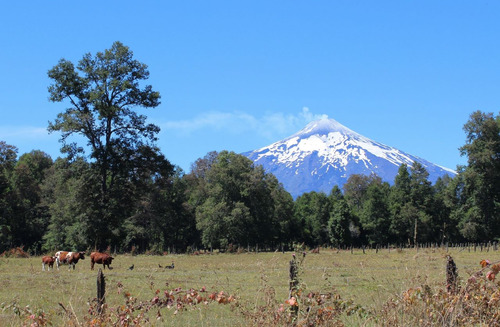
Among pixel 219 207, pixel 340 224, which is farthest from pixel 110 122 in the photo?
pixel 340 224

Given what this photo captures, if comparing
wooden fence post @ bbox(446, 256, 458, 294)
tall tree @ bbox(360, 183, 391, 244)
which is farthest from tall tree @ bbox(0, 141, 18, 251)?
tall tree @ bbox(360, 183, 391, 244)

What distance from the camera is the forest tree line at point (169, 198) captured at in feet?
114

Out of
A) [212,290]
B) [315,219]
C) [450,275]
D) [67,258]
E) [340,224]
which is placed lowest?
[67,258]

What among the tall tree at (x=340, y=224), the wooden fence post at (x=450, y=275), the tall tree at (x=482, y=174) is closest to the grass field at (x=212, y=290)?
the wooden fence post at (x=450, y=275)

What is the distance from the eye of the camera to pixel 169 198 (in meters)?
69.7

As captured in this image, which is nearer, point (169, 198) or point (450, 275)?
point (450, 275)

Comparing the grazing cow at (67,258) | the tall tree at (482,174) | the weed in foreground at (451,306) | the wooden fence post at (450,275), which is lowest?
the grazing cow at (67,258)

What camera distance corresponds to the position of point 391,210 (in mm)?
82250

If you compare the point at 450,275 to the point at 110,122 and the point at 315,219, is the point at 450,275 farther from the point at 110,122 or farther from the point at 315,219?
the point at 315,219

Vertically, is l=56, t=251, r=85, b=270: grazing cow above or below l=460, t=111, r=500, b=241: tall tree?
below

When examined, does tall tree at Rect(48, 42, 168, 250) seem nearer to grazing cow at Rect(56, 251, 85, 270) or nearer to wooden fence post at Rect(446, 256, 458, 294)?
grazing cow at Rect(56, 251, 85, 270)

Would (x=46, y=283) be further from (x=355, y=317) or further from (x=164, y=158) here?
(x=164, y=158)

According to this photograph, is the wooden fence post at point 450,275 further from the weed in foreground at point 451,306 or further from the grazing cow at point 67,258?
the grazing cow at point 67,258

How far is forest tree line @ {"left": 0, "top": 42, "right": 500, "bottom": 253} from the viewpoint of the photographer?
34875 mm
